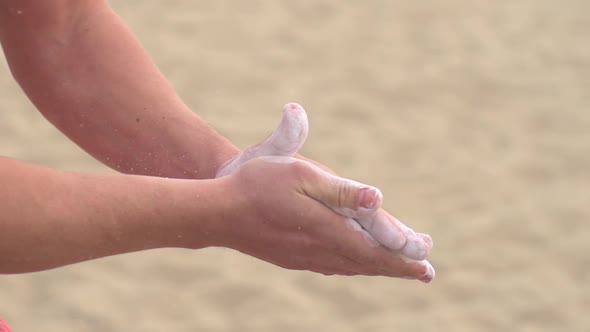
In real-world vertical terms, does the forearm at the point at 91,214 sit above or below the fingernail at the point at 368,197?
below

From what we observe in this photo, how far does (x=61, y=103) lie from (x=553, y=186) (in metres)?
1.71

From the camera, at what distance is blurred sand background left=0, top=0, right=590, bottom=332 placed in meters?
2.44

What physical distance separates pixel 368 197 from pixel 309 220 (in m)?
0.08

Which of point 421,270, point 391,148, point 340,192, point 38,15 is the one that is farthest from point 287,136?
point 391,148

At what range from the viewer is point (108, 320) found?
2.38 meters

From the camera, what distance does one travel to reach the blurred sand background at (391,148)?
2.44m

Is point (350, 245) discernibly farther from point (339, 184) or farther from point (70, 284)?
point (70, 284)

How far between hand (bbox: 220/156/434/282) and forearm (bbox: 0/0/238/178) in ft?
0.71

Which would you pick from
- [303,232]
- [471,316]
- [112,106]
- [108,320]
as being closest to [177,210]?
[303,232]

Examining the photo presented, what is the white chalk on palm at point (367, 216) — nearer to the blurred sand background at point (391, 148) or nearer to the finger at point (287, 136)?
the finger at point (287, 136)

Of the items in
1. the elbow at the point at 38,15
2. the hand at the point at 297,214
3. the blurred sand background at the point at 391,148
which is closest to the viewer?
the hand at the point at 297,214

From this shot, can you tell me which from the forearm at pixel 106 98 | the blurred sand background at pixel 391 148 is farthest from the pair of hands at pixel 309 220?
the blurred sand background at pixel 391 148

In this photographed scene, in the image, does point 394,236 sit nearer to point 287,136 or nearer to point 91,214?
point 287,136

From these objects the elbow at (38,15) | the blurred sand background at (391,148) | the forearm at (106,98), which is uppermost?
the blurred sand background at (391,148)
